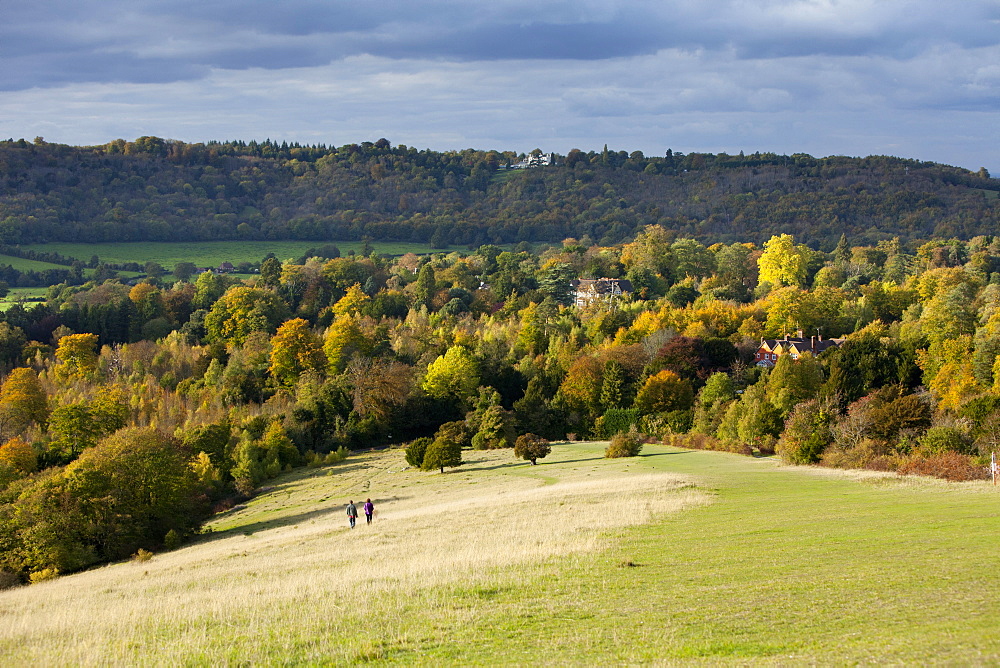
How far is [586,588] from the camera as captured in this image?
55.5ft

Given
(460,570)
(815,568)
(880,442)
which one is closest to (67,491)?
(460,570)

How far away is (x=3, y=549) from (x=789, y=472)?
3213 cm

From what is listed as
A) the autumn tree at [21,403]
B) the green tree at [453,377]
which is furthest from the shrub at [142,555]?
the autumn tree at [21,403]

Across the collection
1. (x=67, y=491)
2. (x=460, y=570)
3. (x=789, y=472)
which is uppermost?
(x=460, y=570)

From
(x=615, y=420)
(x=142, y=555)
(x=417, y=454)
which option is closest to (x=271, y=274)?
(x=615, y=420)

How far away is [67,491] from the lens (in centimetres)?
3891

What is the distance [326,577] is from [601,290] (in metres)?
85.8

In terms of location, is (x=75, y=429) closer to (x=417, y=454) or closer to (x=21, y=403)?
(x=21, y=403)

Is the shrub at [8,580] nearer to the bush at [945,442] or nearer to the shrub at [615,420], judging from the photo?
the bush at [945,442]

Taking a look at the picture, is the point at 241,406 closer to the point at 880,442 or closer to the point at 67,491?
the point at 67,491

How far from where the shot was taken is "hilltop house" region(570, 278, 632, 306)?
101938mm

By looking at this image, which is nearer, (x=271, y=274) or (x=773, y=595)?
(x=773, y=595)

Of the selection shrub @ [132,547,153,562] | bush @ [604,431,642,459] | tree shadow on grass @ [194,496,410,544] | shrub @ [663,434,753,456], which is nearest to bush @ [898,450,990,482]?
shrub @ [663,434,753,456]

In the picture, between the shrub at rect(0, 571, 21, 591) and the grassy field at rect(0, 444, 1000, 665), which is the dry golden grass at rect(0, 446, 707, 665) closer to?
the grassy field at rect(0, 444, 1000, 665)
